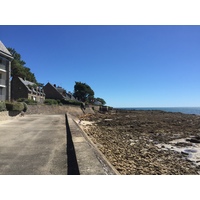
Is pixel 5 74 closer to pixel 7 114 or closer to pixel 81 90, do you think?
pixel 7 114

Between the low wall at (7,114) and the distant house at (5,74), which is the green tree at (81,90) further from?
the low wall at (7,114)

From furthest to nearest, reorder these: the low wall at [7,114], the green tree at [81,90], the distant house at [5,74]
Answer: the green tree at [81,90]
the distant house at [5,74]
the low wall at [7,114]

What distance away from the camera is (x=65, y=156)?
5.26 meters

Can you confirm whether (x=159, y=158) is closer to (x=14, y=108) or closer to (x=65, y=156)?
(x=65, y=156)

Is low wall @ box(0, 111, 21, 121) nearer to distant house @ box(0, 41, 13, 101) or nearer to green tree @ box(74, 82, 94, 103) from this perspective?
distant house @ box(0, 41, 13, 101)

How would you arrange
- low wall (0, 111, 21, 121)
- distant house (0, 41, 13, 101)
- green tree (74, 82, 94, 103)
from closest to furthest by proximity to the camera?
low wall (0, 111, 21, 121) → distant house (0, 41, 13, 101) → green tree (74, 82, 94, 103)

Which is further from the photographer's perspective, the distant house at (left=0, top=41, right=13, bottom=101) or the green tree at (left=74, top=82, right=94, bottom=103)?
the green tree at (left=74, top=82, right=94, bottom=103)

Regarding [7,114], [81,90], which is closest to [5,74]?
[7,114]

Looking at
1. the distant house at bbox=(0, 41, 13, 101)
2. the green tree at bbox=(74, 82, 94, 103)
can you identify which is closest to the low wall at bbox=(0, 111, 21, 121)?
the distant house at bbox=(0, 41, 13, 101)

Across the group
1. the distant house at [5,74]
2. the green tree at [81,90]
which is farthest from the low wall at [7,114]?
the green tree at [81,90]
